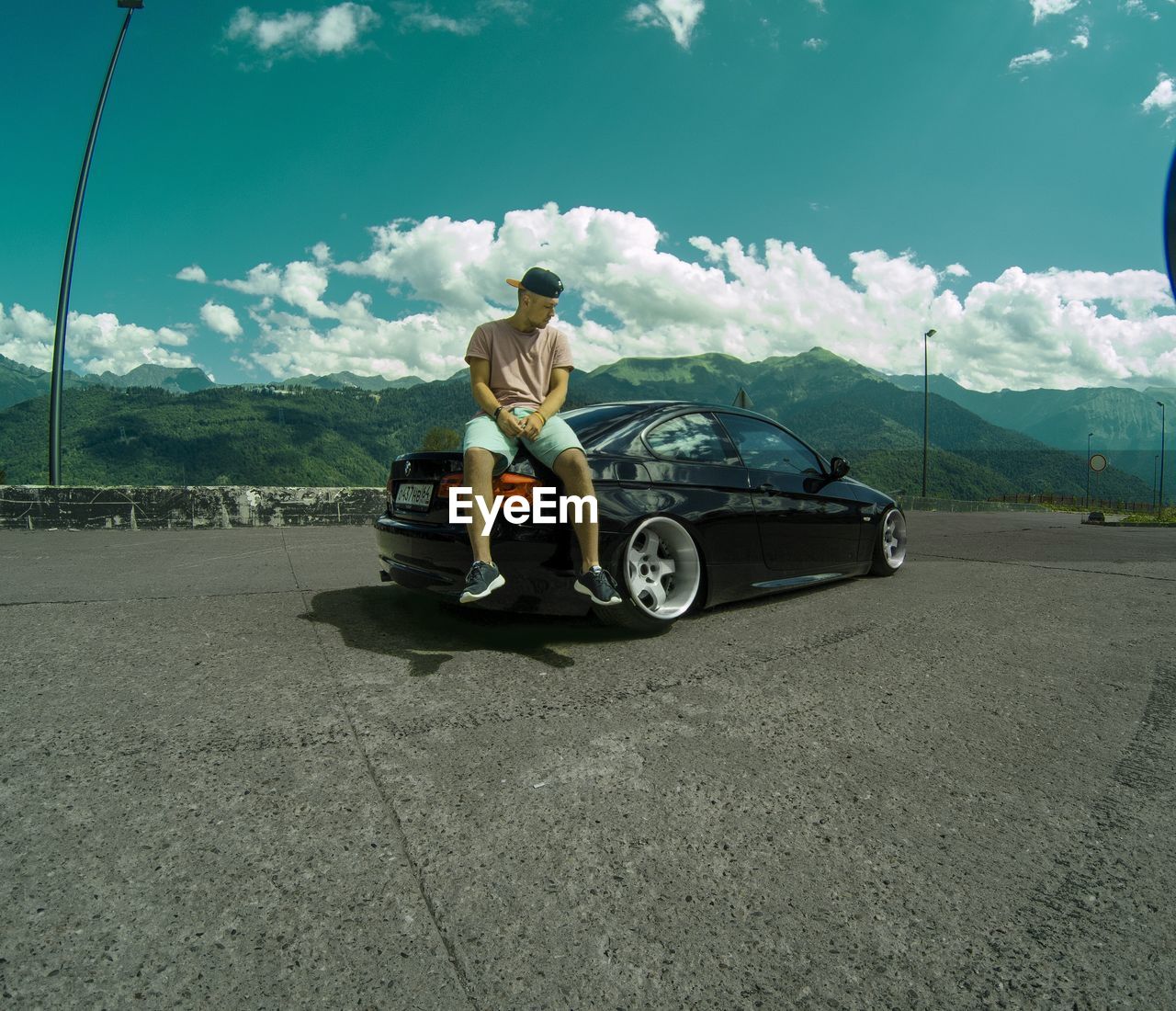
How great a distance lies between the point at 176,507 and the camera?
32.8ft

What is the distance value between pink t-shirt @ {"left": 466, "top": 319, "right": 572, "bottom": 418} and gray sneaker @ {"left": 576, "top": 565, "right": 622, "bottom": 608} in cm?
94

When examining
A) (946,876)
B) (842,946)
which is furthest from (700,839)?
(946,876)

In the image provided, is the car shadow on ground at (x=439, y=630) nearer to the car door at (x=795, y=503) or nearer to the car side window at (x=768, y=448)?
the car door at (x=795, y=503)

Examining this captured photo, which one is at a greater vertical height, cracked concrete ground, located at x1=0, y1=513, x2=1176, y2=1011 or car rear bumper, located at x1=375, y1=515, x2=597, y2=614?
car rear bumper, located at x1=375, y1=515, x2=597, y2=614

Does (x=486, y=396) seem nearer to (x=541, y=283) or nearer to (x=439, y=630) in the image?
(x=541, y=283)

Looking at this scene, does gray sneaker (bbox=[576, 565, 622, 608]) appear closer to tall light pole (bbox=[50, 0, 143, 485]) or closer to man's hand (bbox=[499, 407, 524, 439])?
man's hand (bbox=[499, 407, 524, 439])

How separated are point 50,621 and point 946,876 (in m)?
4.33

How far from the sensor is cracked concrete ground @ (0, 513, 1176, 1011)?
1.21 m

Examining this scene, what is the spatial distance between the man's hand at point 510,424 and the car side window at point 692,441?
2.70 feet

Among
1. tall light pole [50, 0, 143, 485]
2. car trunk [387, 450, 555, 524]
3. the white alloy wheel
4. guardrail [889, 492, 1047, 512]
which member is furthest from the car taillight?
guardrail [889, 492, 1047, 512]

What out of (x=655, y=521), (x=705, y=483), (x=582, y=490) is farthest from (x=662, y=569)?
(x=582, y=490)

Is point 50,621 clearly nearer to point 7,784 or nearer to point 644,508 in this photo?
point 7,784

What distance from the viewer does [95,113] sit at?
1223 cm

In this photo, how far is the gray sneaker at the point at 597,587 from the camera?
10.5 ft
